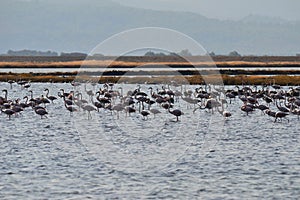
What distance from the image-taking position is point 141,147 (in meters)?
27.1

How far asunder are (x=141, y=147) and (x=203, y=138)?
11.5ft

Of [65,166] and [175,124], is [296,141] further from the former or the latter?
[65,166]

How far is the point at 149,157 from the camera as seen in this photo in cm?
2477

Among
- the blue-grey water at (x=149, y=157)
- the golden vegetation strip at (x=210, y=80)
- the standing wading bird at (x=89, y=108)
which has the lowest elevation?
the blue-grey water at (x=149, y=157)

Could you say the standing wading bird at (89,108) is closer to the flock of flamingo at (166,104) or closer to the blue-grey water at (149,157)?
the flock of flamingo at (166,104)

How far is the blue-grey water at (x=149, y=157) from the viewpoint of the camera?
63.5 feet

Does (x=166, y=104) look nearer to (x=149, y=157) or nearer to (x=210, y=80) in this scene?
(x=149, y=157)

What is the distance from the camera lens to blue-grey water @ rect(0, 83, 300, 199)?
1934cm

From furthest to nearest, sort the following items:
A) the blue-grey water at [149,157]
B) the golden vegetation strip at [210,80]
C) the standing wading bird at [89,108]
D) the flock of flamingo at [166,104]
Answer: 1. the golden vegetation strip at [210,80]
2. the standing wading bird at [89,108]
3. the flock of flamingo at [166,104]
4. the blue-grey water at [149,157]

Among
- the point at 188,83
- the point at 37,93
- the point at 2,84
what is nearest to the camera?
the point at 37,93

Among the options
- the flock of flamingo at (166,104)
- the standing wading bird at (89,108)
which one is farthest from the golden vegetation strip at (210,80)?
the standing wading bird at (89,108)

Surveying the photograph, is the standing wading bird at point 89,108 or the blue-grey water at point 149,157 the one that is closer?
the blue-grey water at point 149,157

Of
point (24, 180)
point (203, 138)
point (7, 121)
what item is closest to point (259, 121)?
point (203, 138)

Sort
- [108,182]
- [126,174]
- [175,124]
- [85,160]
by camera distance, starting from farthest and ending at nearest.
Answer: [175,124] → [85,160] → [126,174] → [108,182]
